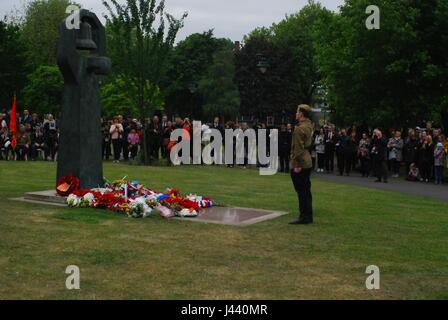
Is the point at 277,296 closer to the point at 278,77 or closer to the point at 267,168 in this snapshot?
the point at 267,168

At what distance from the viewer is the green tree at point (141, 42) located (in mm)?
24891

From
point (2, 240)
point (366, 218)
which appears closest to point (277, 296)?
Result: point (2, 240)

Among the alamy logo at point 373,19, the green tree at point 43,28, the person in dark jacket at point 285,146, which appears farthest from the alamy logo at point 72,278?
the green tree at point 43,28

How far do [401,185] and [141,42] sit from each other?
38.3 feet

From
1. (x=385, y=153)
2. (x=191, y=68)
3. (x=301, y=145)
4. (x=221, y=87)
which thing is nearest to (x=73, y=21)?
(x=301, y=145)

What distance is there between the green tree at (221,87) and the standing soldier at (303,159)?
200ft

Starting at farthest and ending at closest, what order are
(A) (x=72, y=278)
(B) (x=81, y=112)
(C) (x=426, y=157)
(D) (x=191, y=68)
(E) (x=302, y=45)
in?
(D) (x=191, y=68) < (E) (x=302, y=45) < (C) (x=426, y=157) < (B) (x=81, y=112) < (A) (x=72, y=278)

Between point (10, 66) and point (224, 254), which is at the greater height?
point (10, 66)

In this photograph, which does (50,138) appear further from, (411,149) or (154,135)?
(411,149)

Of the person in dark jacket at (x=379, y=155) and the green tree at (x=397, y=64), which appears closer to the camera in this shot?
the person in dark jacket at (x=379, y=155)

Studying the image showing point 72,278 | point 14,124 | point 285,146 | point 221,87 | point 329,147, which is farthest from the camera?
point 221,87

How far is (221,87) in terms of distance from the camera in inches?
2835

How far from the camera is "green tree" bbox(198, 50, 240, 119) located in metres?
72.3

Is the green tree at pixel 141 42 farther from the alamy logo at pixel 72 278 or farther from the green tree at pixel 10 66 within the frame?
the green tree at pixel 10 66
